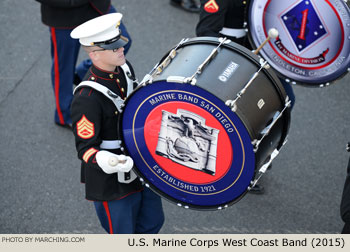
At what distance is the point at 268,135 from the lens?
252 centimetres

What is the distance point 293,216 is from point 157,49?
236 centimetres

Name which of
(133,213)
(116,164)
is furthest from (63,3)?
(116,164)

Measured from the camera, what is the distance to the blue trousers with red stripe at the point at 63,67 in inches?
164

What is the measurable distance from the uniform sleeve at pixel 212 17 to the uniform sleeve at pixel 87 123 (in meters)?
1.14

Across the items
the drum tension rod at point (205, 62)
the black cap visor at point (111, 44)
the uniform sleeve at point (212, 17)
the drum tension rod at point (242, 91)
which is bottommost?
the uniform sleeve at point (212, 17)


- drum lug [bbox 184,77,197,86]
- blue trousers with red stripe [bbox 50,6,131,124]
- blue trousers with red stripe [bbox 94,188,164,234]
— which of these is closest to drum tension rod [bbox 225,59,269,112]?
drum lug [bbox 184,77,197,86]

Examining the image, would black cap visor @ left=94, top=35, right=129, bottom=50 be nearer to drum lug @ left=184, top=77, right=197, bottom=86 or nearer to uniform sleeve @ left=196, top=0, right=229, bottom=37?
drum lug @ left=184, top=77, right=197, bottom=86

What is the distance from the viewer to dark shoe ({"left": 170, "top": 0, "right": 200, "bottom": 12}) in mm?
6062

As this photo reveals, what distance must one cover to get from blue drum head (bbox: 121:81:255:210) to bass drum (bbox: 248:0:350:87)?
1.17 m

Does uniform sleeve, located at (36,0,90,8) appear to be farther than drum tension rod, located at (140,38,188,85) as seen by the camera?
Yes

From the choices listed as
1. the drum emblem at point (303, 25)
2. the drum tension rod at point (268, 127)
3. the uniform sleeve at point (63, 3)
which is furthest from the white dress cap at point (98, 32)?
the uniform sleeve at point (63, 3)

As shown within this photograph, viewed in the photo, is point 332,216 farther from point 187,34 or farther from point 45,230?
point 187,34

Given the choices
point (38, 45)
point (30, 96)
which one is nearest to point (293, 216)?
point (30, 96)

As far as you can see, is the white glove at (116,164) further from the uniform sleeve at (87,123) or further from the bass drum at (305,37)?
the bass drum at (305,37)
